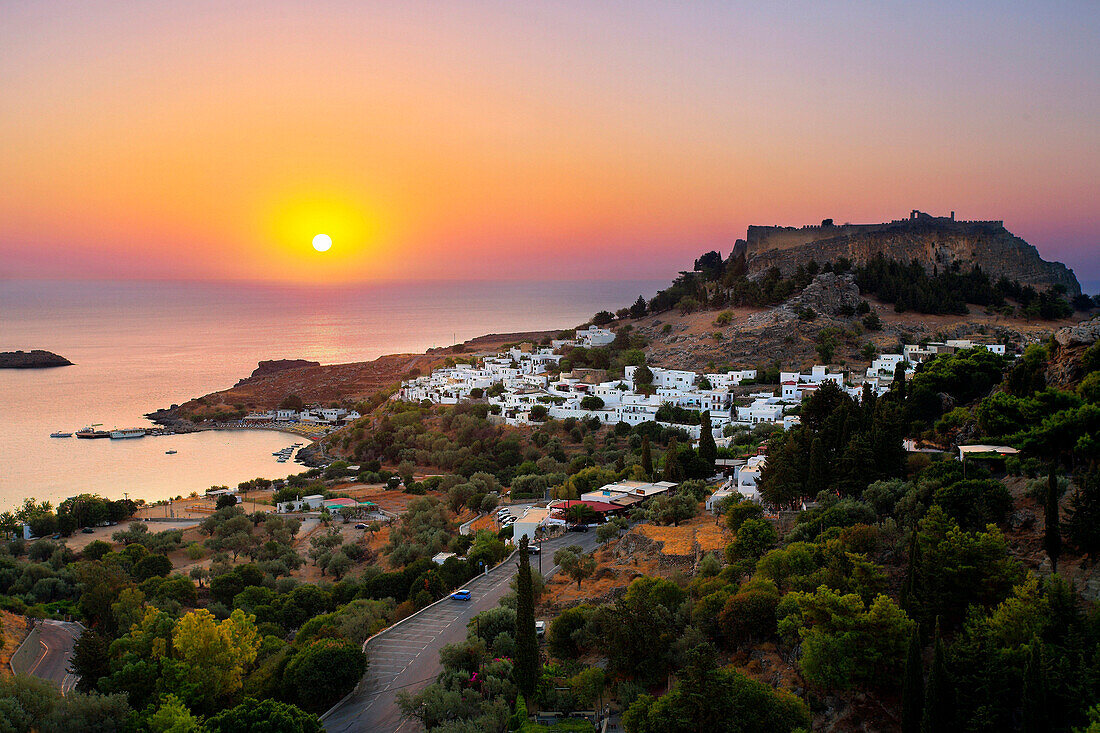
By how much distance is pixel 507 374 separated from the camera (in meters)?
41.3

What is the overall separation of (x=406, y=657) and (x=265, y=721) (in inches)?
116

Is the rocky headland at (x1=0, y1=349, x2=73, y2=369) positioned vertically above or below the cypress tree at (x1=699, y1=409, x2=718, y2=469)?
above

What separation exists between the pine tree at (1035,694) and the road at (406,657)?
6844 millimetres

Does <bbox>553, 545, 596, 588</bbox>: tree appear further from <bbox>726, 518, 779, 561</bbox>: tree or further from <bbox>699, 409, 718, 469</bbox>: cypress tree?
<bbox>699, 409, 718, 469</bbox>: cypress tree

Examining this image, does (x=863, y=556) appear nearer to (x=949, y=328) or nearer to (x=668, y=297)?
(x=949, y=328)

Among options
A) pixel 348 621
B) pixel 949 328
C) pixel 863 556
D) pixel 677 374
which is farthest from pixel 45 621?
pixel 949 328

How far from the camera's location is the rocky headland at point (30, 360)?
251 feet

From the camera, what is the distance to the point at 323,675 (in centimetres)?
1072

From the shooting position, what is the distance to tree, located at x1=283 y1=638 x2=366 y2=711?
10.7m

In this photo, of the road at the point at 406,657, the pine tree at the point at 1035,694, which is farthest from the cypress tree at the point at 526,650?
the pine tree at the point at 1035,694

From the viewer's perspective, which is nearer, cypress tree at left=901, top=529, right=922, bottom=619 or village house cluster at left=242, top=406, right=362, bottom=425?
cypress tree at left=901, top=529, right=922, bottom=619

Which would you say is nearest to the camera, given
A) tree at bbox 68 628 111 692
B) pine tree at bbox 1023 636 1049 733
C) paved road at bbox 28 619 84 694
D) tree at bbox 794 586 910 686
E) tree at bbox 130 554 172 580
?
pine tree at bbox 1023 636 1049 733

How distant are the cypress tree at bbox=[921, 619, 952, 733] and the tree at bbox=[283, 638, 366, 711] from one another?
742cm

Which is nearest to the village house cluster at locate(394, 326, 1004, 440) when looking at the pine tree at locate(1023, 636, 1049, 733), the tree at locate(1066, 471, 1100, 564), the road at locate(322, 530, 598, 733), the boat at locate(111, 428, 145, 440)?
the road at locate(322, 530, 598, 733)
